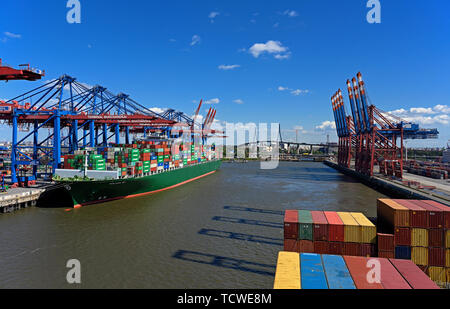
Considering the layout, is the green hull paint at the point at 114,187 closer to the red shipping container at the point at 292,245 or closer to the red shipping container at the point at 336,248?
the red shipping container at the point at 292,245

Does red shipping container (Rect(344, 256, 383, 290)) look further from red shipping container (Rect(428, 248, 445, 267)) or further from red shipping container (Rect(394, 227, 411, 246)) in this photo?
red shipping container (Rect(428, 248, 445, 267))

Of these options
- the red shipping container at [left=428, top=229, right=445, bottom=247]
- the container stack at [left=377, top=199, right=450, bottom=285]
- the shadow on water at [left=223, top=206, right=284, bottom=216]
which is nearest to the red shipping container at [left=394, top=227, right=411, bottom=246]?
the container stack at [left=377, top=199, right=450, bottom=285]

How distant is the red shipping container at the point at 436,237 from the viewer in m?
12.8

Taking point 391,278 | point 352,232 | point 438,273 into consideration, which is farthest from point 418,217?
→ point 391,278

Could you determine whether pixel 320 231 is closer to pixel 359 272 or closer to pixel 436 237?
pixel 359 272

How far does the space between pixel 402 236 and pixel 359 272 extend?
6007 millimetres

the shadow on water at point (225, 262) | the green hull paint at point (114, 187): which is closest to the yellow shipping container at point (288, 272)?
the shadow on water at point (225, 262)

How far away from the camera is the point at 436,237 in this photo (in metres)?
12.8

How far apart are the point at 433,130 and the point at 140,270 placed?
91059mm

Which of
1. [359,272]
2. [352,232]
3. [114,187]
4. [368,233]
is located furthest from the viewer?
[114,187]

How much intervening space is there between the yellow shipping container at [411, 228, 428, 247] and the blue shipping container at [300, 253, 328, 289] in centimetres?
625

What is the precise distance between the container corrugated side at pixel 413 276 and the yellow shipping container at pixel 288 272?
11.2ft
